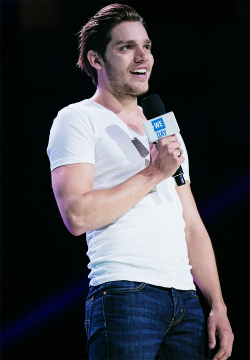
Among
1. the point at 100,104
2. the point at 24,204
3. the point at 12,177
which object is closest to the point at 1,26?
the point at 12,177

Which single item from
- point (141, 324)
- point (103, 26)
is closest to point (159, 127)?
point (141, 324)

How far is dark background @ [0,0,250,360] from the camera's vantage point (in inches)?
106

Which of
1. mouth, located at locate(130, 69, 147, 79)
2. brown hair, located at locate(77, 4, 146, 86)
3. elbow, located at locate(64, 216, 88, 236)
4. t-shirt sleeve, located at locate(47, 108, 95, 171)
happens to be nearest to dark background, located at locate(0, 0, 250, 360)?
brown hair, located at locate(77, 4, 146, 86)

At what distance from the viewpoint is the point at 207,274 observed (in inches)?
60.5

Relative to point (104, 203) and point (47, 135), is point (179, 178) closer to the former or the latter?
point (104, 203)

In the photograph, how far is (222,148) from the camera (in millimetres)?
2924

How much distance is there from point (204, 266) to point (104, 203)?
0.56 m

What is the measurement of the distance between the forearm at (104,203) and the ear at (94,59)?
2.35 ft

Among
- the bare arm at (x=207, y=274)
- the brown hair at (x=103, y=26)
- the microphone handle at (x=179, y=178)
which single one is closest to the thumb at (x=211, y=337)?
the bare arm at (x=207, y=274)

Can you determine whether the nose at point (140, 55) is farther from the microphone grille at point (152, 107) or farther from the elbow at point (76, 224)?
the elbow at point (76, 224)

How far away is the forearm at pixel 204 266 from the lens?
1.50 meters

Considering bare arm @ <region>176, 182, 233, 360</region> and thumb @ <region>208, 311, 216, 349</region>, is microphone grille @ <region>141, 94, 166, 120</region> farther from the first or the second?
thumb @ <region>208, 311, 216, 349</region>

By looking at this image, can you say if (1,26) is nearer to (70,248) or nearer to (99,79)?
(99,79)

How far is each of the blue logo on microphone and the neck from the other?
16.0 inches
